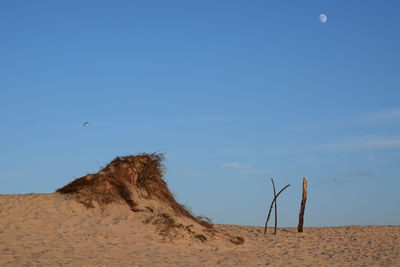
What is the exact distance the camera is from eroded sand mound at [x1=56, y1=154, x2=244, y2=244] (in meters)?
21.6

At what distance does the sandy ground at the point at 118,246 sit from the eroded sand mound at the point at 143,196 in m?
0.36

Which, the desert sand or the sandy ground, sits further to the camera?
the desert sand

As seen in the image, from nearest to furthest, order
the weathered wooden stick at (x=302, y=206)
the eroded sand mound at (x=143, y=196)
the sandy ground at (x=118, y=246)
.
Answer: the sandy ground at (x=118, y=246) < the eroded sand mound at (x=143, y=196) < the weathered wooden stick at (x=302, y=206)

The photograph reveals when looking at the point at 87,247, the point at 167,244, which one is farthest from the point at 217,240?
the point at 87,247

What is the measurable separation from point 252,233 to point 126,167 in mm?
7254

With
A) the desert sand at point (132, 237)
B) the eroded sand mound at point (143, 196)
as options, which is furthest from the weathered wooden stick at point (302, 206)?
the eroded sand mound at point (143, 196)

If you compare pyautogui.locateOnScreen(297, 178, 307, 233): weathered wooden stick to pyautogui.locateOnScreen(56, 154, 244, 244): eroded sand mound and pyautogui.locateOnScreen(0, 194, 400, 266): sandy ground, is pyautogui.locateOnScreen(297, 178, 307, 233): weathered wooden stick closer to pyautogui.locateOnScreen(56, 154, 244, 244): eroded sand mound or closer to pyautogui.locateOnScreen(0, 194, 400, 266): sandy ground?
pyautogui.locateOnScreen(0, 194, 400, 266): sandy ground

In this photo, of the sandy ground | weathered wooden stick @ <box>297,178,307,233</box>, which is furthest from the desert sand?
weathered wooden stick @ <box>297,178,307,233</box>

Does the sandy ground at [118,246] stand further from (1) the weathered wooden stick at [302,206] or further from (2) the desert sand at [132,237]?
(1) the weathered wooden stick at [302,206]

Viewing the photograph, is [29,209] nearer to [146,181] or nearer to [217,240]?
[146,181]

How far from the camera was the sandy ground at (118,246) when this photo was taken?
17.6m

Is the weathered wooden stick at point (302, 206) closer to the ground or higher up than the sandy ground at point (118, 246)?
higher up

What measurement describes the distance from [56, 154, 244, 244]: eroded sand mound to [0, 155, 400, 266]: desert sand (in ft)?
0.13

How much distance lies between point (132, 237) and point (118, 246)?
1.07 metres
